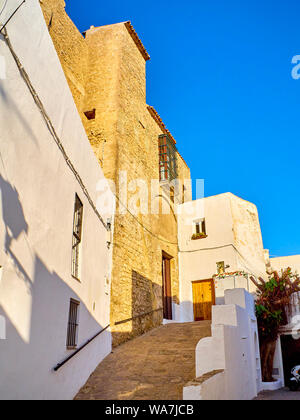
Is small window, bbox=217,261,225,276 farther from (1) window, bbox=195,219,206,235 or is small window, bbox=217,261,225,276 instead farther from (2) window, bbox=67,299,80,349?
(2) window, bbox=67,299,80,349

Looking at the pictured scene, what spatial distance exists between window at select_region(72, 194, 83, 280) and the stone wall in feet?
9.37

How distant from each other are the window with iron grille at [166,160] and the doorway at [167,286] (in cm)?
335

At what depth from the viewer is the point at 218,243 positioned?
14.9 m

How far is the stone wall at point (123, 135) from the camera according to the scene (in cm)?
1067

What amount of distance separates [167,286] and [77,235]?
8.16 meters

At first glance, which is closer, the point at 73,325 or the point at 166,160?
the point at 73,325

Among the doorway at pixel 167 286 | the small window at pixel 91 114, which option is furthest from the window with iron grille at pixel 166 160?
the small window at pixel 91 114

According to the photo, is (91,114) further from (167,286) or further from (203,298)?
(203,298)

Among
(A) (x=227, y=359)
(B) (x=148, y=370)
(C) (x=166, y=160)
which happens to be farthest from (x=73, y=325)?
(C) (x=166, y=160)

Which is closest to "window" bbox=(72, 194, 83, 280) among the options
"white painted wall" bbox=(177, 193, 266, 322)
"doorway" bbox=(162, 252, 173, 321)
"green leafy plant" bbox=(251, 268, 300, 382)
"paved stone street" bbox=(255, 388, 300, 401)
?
"paved stone street" bbox=(255, 388, 300, 401)

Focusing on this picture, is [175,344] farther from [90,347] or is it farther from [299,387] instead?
[299,387]

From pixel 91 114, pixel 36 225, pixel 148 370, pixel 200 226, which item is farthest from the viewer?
pixel 200 226
